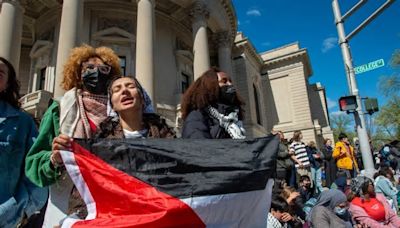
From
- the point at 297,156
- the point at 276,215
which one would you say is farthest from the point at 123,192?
the point at 297,156

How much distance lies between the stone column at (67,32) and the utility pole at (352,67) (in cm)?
1022

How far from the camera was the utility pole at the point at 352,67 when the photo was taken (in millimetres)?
9836

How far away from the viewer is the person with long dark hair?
95.4 inches

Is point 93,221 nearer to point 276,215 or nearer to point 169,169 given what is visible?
point 169,169

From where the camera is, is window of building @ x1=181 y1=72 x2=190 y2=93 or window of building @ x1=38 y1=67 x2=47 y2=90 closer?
window of building @ x1=38 y1=67 x2=47 y2=90

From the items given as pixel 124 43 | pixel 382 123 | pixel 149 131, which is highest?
pixel 124 43

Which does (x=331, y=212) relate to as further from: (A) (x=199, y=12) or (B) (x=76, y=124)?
(A) (x=199, y=12)

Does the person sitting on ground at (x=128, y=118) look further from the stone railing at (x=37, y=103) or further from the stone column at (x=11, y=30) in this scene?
the stone railing at (x=37, y=103)

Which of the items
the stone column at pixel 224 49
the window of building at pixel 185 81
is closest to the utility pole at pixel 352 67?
the stone column at pixel 224 49

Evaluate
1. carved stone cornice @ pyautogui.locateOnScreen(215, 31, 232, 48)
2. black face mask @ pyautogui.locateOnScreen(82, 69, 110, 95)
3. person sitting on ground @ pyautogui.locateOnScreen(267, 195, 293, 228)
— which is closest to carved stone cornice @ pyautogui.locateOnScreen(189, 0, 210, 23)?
carved stone cornice @ pyautogui.locateOnScreen(215, 31, 232, 48)

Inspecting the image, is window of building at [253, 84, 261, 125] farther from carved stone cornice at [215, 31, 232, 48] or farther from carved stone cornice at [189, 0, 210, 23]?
carved stone cornice at [189, 0, 210, 23]

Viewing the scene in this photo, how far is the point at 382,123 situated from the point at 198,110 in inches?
1648

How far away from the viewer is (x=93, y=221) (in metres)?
2.04

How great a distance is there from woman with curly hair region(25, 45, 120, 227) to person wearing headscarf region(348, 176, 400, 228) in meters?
Answer: 6.34
